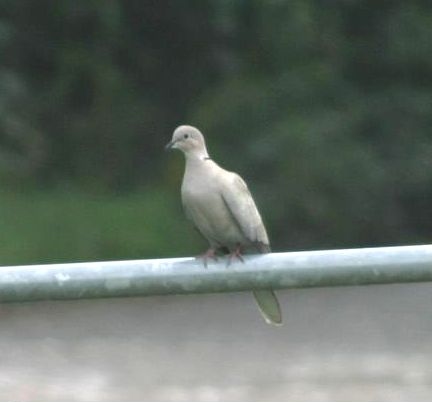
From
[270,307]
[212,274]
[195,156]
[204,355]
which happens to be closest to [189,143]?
[195,156]

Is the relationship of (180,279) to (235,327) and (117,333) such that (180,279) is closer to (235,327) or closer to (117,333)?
(117,333)

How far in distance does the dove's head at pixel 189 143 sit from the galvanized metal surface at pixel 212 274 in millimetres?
1434

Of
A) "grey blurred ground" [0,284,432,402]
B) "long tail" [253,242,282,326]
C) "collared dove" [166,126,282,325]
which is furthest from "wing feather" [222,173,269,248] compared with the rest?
"grey blurred ground" [0,284,432,402]

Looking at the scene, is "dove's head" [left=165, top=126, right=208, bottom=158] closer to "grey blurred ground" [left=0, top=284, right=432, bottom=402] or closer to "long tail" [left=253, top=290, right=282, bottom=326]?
"long tail" [left=253, top=290, right=282, bottom=326]

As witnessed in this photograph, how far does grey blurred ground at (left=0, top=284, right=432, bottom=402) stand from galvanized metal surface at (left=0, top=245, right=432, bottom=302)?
0.79ft

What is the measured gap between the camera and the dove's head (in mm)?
3727

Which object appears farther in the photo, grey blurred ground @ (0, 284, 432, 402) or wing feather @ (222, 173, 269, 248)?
wing feather @ (222, 173, 269, 248)

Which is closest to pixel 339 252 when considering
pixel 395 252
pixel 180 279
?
pixel 395 252

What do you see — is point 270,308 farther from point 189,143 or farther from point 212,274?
point 189,143

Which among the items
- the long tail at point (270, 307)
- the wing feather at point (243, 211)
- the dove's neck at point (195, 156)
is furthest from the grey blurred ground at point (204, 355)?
the dove's neck at point (195, 156)

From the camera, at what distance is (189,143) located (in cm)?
381

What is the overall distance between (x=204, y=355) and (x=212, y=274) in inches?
16.4

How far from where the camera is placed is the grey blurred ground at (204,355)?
256cm

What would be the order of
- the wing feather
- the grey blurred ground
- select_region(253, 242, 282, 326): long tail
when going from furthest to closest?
the wing feather → select_region(253, 242, 282, 326): long tail → the grey blurred ground
